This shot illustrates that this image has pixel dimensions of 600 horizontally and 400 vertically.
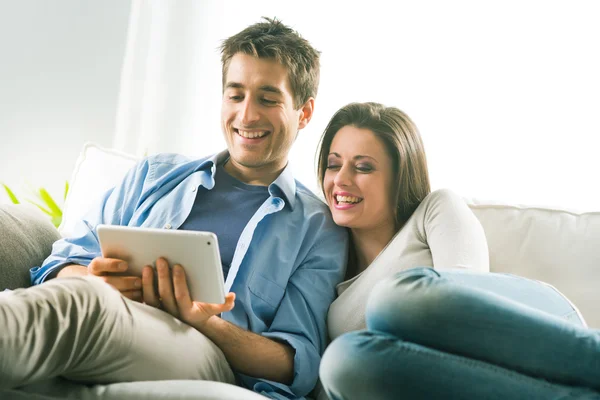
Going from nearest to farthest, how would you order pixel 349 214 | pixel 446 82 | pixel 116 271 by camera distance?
pixel 116 271
pixel 349 214
pixel 446 82

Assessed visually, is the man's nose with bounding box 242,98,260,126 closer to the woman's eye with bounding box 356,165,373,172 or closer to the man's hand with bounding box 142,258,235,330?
the woman's eye with bounding box 356,165,373,172

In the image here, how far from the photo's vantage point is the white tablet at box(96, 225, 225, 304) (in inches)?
53.1

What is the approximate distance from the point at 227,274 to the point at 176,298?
0.34 metres

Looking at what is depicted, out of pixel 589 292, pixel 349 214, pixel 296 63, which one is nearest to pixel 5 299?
pixel 349 214

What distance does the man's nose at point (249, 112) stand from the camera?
190cm

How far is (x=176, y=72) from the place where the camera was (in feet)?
11.1

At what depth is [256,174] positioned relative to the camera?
6.59 ft

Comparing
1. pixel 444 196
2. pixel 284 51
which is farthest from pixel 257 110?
pixel 444 196

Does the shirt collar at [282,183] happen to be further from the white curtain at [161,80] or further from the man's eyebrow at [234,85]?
the white curtain at [161,80]

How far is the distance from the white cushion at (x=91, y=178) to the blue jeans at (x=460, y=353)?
52.2 inches

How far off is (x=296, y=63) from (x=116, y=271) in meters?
0.85

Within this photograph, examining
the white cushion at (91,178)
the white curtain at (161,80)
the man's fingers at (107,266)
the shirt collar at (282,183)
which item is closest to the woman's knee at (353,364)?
the man's fingers at (107,266)

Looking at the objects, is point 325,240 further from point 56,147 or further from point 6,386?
point 56,147

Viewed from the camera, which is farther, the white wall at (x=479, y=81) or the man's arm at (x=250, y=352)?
the white wall at (x=479, y=81)
